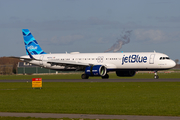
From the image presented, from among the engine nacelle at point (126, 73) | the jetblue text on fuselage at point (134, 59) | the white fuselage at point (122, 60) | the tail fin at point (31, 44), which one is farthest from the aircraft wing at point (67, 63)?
the tail fin at point (31, 44)

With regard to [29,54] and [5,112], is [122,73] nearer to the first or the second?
[29,54]

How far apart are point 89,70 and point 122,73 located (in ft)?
26.0

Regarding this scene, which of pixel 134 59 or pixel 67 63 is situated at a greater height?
pixel 134 59

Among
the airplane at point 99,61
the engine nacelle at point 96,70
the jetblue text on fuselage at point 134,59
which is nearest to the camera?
the airplane at point 99,61

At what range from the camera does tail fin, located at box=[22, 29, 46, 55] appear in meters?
73.6

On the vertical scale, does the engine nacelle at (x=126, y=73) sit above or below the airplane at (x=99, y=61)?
below

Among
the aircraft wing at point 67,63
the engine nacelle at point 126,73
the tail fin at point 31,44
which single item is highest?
the tail fin at point 31,44

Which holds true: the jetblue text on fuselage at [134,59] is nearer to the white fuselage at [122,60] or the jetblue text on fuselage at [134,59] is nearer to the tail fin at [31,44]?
the white fuselage at [122,60]

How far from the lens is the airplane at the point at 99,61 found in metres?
59.2

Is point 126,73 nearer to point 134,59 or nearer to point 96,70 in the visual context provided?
point 134,59

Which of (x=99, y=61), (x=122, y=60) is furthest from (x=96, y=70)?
(x=122, y=60)

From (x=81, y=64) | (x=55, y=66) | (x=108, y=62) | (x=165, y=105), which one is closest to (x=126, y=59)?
(x=108, y=62)

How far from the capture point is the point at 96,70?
60.7m

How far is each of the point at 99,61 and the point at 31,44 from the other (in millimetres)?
17328
